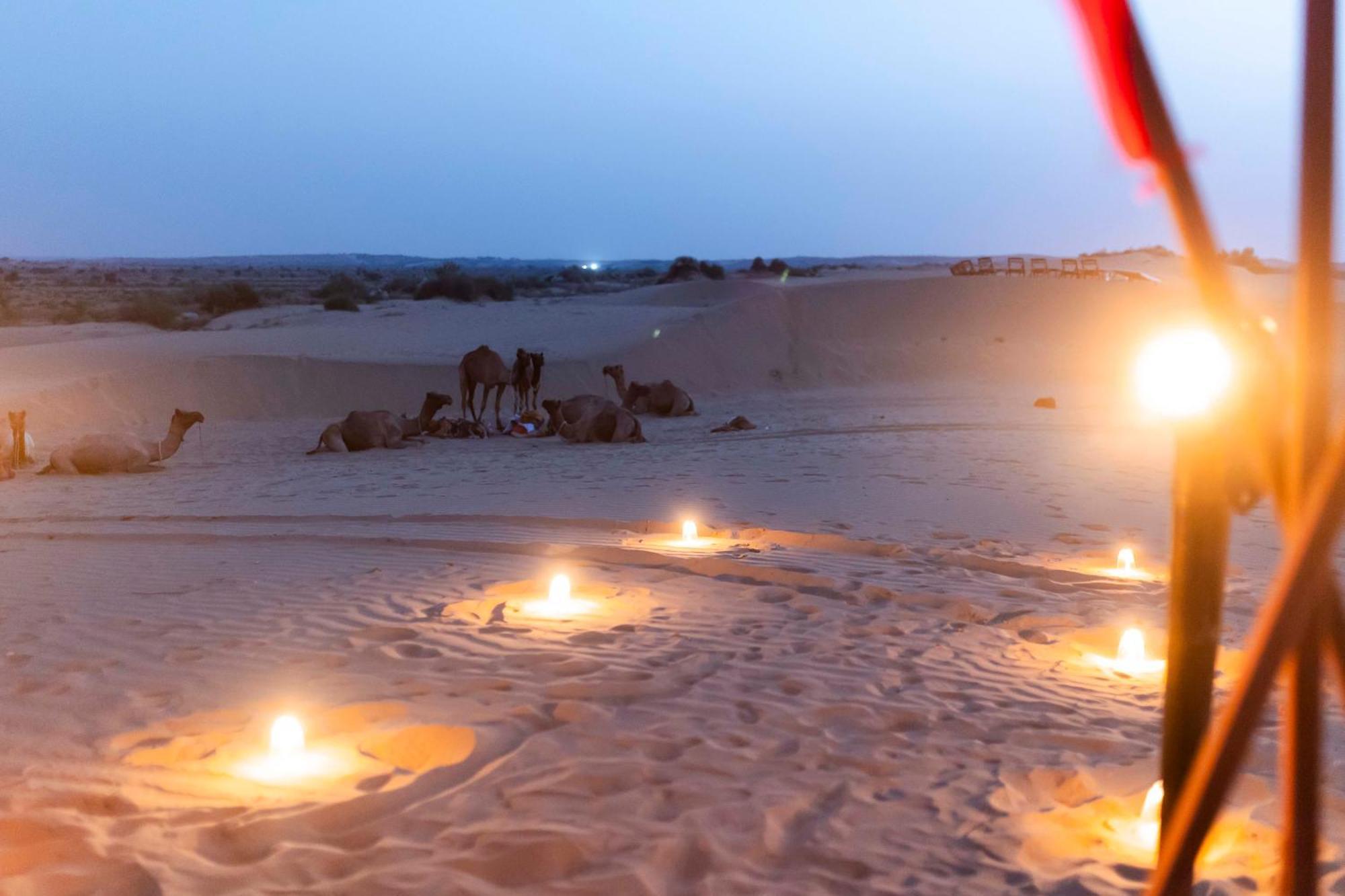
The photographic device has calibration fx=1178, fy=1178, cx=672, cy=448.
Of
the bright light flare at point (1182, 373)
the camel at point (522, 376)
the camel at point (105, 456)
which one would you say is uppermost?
the bright light flare at point (1182, 373)

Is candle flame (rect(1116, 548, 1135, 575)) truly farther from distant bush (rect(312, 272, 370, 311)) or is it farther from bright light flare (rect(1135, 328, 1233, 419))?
distant bush (rect(312, 272, 370, 311))

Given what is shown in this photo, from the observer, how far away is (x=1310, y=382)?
1.40 metres

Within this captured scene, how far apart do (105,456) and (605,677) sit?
1077 centimetres

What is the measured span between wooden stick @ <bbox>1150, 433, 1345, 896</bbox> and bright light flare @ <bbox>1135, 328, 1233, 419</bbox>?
0.33 meters

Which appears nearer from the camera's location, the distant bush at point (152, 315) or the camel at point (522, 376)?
the camel at point (522, 376)

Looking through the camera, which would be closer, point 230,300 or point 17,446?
point 17,446

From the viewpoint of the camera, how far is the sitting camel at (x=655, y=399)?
2114 centimetres

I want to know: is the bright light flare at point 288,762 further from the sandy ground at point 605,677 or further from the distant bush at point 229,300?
the distant bush at point 229,300

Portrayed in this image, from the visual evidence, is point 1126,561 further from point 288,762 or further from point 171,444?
point 171,444

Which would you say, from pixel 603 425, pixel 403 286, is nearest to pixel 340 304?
pixel 403 286

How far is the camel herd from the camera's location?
14047mm

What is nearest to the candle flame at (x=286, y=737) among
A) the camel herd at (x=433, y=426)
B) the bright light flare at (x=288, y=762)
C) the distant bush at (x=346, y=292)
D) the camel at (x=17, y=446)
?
the bright light flare at (x=288, y=762)

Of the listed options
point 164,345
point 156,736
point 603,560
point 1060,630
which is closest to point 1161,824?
point 156,736

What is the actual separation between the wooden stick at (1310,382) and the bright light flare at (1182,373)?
165 millimetres
